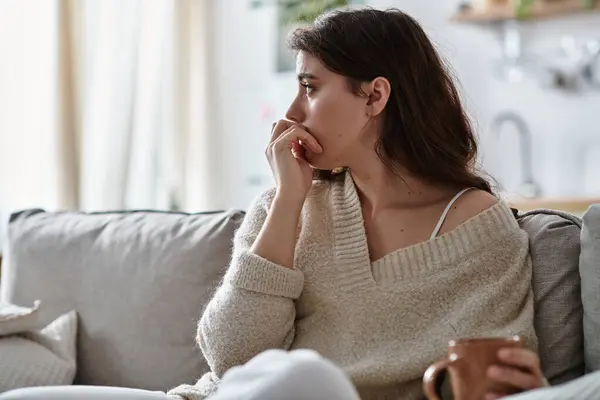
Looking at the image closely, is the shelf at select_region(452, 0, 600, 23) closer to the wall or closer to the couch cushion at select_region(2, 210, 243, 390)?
the wall

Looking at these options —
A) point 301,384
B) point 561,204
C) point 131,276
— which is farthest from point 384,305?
point 561,204

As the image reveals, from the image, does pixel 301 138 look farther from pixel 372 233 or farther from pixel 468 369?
pixel 468 369

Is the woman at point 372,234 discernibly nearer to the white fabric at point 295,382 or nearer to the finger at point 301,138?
the finger at point 301,138

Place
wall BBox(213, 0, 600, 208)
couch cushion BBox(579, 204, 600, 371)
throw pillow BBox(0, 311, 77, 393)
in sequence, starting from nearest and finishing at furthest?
couch cushion BBox(579, 204, 600, 371) → throw pillow BBox(0, 311, 77, 393) → wall BBox(213, 0, 600, 208)

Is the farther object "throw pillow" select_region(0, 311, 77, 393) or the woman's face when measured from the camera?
"throw pillow" select_region(0, 311, 77, 393)

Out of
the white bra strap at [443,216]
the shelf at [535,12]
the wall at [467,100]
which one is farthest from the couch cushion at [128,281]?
the shelf at [535,12]

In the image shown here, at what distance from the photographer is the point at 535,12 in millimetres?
4219

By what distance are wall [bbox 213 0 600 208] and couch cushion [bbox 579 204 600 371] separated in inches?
86.0

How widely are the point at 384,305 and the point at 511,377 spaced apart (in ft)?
1.58

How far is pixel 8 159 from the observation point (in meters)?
3.57

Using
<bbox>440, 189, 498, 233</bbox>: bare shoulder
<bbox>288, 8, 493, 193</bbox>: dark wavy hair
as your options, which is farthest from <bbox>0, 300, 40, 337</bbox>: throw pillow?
<bbox>440, 189, 498, 233</bbox>: bare shoulder

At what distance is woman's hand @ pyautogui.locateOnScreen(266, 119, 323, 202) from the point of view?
1.88m

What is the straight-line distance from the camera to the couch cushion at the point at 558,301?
1759 millimetres

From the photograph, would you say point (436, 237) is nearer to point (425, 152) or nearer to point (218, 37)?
point (425, 152)
